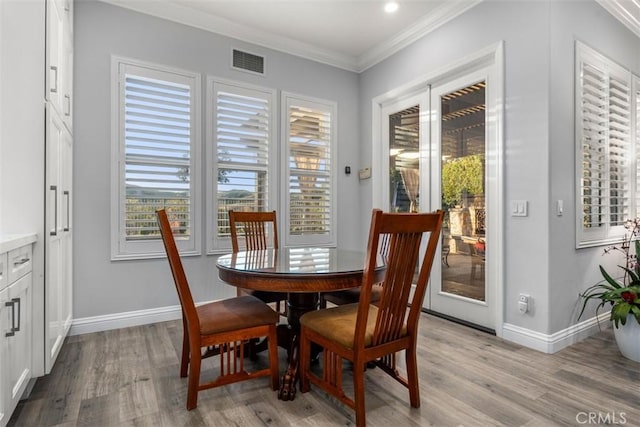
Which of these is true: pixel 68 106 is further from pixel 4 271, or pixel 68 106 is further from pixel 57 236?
pixel 4 271

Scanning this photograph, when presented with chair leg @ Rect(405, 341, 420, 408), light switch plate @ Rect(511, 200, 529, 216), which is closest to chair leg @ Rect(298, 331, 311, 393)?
chair leg @ Rect(405, 341, 420, 408)

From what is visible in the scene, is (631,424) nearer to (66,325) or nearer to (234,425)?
(234,425)

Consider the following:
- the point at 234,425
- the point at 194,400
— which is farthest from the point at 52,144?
the point at 234,425

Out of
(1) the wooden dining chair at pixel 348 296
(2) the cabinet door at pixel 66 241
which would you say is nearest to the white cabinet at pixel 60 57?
(2) the cabinet door at pixel 66 241

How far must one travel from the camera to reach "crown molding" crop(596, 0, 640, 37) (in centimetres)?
292

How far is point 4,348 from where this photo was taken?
1.46 metres

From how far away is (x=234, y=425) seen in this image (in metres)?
1.67

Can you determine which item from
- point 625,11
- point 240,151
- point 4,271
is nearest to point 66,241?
point 4,271

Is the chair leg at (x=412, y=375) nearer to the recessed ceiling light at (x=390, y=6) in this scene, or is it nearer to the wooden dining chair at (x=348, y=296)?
the wooden dining chair at (x=348, y=296)

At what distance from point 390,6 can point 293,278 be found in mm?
2812

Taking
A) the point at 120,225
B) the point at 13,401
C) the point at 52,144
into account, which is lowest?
the point at 13,401

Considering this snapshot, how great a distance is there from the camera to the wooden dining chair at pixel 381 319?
154cm

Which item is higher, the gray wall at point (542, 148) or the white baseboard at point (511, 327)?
the gray wall at point (542, 148)

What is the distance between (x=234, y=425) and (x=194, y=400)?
274mm
